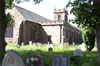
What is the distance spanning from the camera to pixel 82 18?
9.30m

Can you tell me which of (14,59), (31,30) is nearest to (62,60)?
(14,59)

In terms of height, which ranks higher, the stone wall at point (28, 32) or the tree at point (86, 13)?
the tree at point (86, 13)

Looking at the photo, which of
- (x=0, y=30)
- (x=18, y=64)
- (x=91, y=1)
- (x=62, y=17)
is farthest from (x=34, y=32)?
(x=18, y=64)

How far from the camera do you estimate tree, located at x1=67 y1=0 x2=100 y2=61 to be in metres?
9.17

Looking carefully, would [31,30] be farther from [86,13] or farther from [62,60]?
[62,60]

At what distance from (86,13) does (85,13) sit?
53 millimetres

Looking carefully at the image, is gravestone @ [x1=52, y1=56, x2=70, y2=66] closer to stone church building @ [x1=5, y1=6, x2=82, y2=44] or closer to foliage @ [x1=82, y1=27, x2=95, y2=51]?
foliage @ [x1=82, y1=27, x2=95, y2=51]

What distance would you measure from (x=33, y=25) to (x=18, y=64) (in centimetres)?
3170

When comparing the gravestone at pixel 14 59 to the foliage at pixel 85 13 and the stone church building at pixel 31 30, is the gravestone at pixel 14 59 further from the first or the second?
the stone church building at pixel 31 30

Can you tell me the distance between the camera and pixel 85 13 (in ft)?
30.1

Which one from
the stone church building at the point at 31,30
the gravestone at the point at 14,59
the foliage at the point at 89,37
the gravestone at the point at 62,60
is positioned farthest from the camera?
the stone church building at the point at 31,30

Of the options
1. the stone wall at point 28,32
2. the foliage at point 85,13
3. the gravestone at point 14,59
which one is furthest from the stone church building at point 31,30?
the gravestone at point 14,59

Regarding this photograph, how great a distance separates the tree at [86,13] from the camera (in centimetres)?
917

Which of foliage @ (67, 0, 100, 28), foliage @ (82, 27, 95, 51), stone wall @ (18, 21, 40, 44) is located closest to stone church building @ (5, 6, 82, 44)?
stone wall @ (18, 21, 40, 44)
